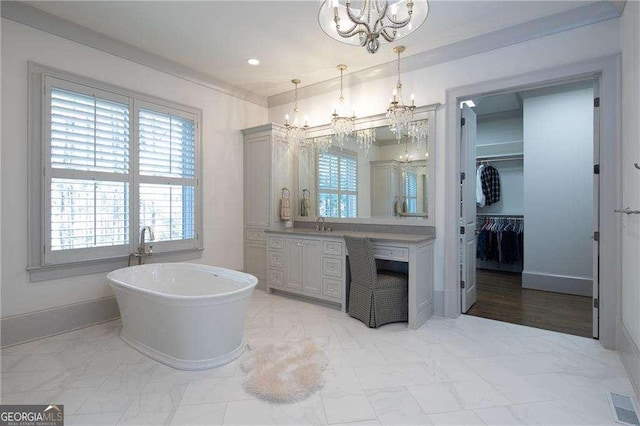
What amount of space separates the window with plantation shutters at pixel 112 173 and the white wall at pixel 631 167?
420 centimetres

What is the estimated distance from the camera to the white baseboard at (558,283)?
4211 millimetres

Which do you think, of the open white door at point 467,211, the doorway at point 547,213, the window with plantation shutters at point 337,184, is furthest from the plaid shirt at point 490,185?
the window with plantation shutters at point 337,184

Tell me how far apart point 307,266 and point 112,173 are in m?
2.35

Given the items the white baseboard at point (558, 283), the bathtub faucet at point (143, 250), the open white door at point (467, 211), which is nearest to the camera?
the bathtub faucet at point (143, 250)

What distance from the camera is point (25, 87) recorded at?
9.12 ft

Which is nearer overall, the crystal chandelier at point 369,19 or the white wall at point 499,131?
the crystal chandelier at point 369,19

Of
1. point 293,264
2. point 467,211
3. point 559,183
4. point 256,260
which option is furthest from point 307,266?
point 559,183

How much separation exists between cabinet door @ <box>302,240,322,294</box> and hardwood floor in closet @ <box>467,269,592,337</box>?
1753 mm

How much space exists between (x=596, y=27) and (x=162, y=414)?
4.38m

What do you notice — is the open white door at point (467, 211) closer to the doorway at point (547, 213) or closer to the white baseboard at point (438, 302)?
the doorway at point (547, 213)

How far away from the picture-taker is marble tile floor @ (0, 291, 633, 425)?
184 cm

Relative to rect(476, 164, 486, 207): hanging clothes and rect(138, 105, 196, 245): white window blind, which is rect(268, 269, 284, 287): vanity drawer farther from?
rect(476, 164, 486, 207): hanging clothes

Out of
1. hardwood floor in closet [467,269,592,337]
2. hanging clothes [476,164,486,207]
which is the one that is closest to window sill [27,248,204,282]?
hardwood floor in closet [467,269,592,337]

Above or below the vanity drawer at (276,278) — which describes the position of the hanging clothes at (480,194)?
above
